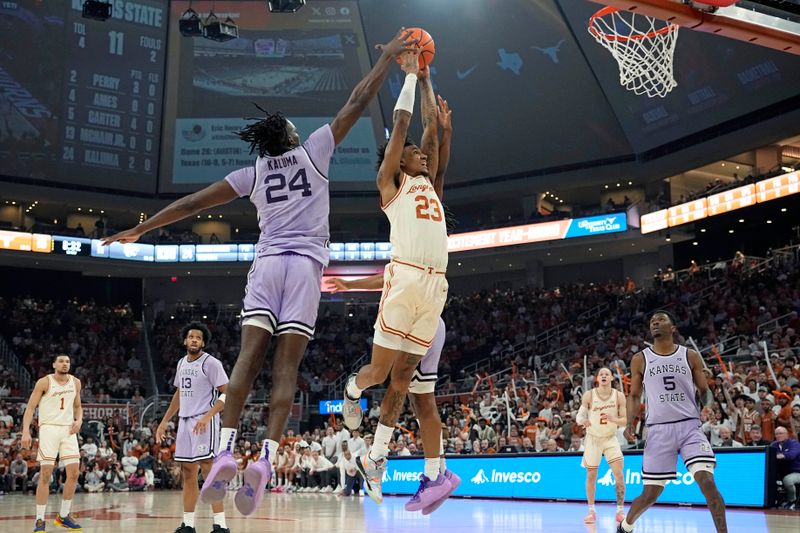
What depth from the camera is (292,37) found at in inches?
1441

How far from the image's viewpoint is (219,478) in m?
5.28

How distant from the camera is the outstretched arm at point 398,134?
5.97 m

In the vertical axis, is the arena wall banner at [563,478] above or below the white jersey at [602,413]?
below

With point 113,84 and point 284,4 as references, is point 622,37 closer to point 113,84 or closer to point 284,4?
point 284,4

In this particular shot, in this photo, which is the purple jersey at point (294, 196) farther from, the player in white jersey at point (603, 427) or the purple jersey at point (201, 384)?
the player in white jersey at point (603, 427)

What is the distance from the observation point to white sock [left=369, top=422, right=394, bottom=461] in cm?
641

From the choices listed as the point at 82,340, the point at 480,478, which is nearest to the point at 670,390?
the point at 480,478

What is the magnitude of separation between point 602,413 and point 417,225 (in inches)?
305

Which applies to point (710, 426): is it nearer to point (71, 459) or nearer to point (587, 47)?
point (71, 459)

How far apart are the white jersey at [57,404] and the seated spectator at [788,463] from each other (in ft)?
35.0

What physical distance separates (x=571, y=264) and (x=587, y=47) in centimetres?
1352

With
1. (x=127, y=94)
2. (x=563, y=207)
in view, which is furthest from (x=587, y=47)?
(x=127, y=94)

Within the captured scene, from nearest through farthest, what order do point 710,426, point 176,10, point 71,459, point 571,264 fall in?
point 71,459 → point 710,426 → point 176,10 → point 571,264

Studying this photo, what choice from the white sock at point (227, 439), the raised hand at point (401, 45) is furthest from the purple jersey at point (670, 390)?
the white sock at point (227, 439)
